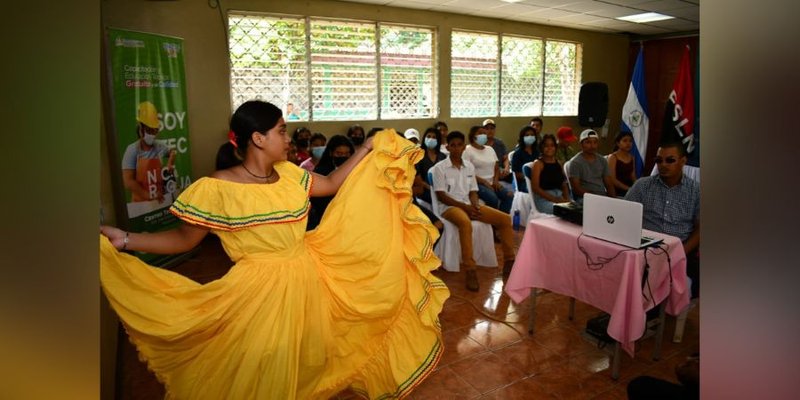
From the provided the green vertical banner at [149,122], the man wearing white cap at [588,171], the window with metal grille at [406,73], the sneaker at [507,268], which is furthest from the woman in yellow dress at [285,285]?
the window with metal grille at [406,73]

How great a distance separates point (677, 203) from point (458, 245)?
1960mm

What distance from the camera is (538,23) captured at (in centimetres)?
873

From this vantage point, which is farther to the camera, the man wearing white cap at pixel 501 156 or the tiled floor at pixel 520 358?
the man wearing white cap at pixel 501 156

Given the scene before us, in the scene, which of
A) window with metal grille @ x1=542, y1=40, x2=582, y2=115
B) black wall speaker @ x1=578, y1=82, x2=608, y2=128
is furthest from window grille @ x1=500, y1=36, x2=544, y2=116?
black wall speaker @ x1=578, y1=82, x2=608, y2=128

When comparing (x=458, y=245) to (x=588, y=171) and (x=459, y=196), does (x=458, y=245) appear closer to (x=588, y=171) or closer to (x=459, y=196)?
(x=459, y=196)

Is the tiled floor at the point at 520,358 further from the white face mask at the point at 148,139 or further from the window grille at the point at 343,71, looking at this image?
the window grille at the point at 343,71

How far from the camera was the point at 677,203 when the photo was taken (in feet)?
10.9

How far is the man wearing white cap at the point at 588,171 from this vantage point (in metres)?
5.05

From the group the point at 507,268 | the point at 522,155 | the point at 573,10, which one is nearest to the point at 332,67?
the point at 522,155

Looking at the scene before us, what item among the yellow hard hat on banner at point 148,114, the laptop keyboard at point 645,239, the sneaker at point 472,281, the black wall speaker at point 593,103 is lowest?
the sneaker at point 472,281

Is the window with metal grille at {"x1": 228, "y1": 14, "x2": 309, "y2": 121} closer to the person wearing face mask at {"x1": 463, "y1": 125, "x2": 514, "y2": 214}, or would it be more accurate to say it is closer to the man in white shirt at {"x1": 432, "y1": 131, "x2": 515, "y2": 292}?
the person wearing face mask at {"x1": 463, "y1": 125, "x2": 514, "y2": 214}

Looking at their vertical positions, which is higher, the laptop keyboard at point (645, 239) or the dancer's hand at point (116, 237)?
the dancer's hand at point (116, 237)

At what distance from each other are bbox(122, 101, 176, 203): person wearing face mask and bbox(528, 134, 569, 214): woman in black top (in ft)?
11.8

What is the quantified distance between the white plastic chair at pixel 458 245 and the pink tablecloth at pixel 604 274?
4.68 ft
